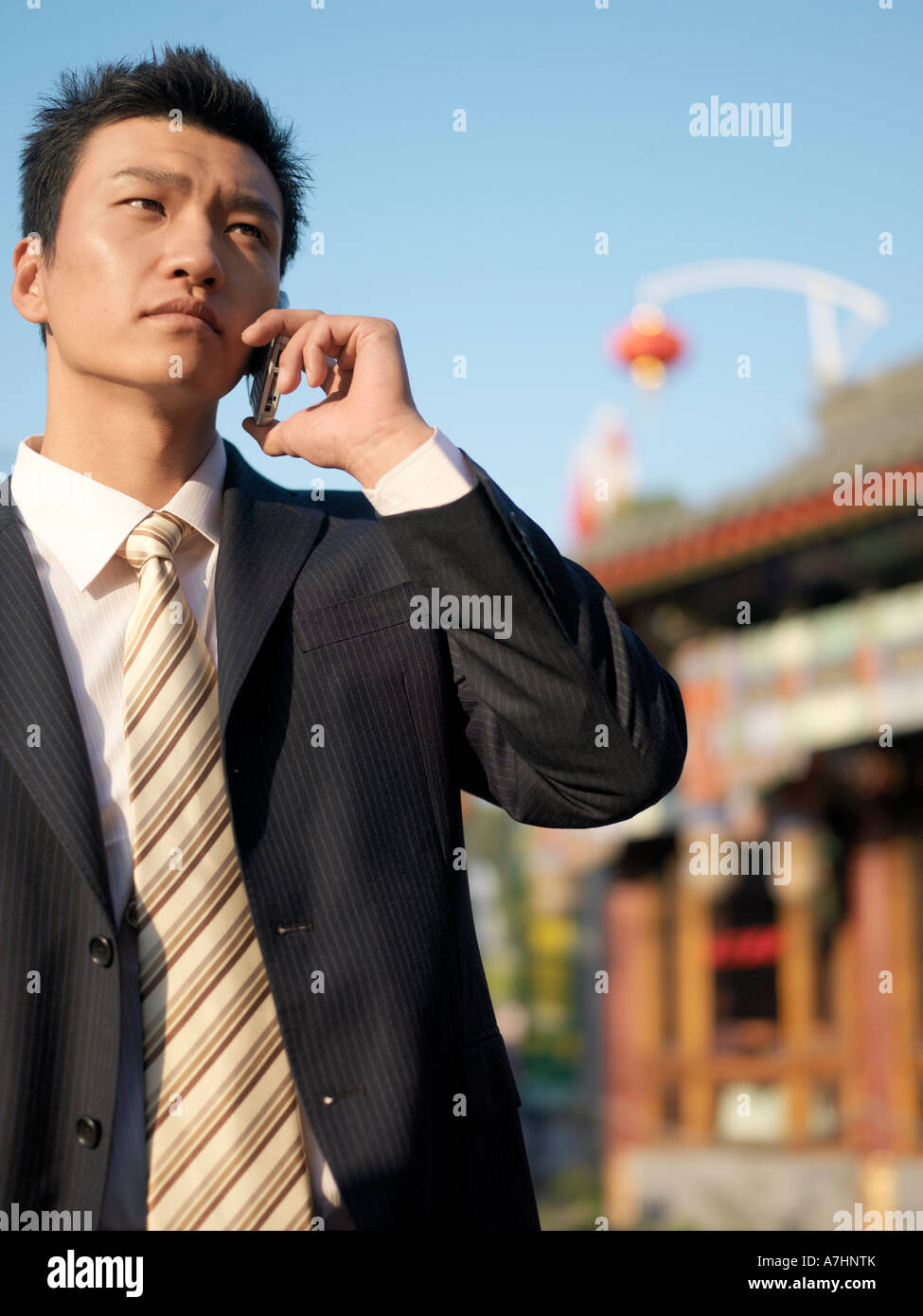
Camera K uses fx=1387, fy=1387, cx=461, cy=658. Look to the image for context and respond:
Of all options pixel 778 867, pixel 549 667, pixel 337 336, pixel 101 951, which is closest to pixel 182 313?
pixel 337 336

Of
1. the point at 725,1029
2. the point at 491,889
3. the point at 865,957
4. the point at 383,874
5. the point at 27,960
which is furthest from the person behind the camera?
the point at 491,889

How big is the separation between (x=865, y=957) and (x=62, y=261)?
329 inches

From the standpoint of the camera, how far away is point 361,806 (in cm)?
194

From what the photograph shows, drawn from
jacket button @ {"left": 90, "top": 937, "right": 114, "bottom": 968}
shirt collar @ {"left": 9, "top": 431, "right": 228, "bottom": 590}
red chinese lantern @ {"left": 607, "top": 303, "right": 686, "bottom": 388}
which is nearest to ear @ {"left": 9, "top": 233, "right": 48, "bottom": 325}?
shirt collar @ {"left": 9, "top": 431, "right": 228, "bottom": 590}

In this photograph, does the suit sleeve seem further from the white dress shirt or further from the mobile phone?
the mobile phone

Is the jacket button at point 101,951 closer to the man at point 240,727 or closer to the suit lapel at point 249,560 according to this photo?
the man at point 240,727

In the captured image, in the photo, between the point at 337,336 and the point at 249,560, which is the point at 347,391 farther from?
the point at 249,560

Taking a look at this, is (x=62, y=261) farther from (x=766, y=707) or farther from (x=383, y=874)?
(x=766, y=707)

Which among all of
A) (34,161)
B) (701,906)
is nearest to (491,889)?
(701,906)

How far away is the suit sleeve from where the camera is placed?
196 cm

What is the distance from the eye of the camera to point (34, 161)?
2338 millimetres

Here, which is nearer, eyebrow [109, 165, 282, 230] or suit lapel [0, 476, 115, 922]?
suit lapel [0, 476, 115, 922]

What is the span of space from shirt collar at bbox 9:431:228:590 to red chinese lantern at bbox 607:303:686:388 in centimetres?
1888

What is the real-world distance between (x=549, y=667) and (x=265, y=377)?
671 millimetres
